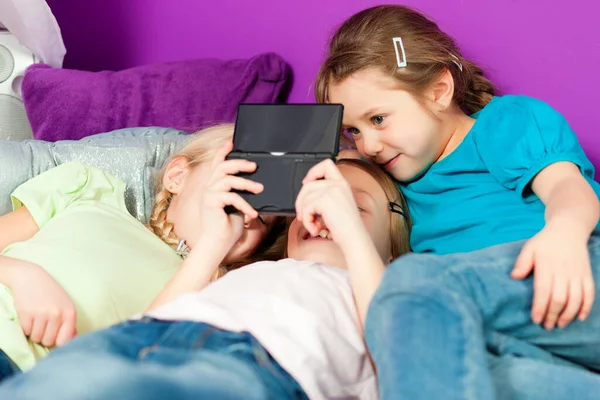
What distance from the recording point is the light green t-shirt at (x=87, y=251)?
3.13 ft

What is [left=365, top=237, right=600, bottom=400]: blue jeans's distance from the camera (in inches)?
25.8

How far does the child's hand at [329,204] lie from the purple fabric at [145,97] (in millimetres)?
689

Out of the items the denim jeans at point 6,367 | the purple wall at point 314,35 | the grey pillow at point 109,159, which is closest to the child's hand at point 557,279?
the purple wall at point 314,35

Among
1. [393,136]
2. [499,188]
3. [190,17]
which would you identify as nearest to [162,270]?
[393,136]

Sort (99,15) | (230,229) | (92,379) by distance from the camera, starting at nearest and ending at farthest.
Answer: (92,379), (230,229), (99,15)

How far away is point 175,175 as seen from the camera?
4.00 feet

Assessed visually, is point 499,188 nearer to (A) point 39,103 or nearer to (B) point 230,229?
(B) point 230,229

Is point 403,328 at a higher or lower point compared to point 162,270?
higher

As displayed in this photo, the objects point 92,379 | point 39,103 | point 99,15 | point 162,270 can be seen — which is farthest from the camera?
point 99,15

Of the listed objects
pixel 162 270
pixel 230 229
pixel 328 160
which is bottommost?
pixel 162 270

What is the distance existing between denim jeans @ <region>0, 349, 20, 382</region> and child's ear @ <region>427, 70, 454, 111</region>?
0.74 m

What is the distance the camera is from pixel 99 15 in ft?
6.13

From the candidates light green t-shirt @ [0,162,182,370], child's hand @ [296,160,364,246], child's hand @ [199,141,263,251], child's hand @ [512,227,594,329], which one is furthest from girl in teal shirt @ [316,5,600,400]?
light green t-shirt @ [0,162,182,370]

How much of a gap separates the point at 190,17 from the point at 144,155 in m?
0.55
